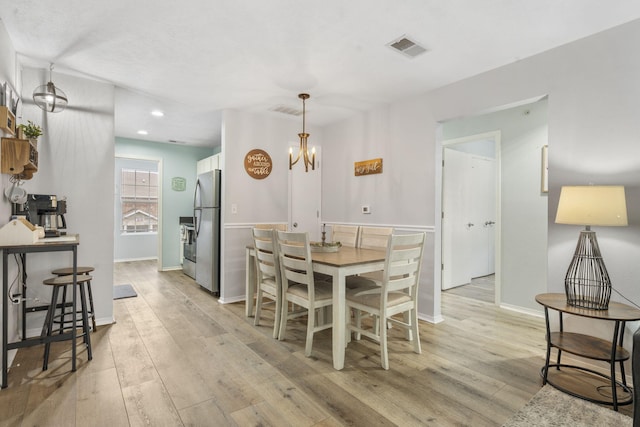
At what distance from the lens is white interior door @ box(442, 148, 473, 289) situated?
14.8 ft

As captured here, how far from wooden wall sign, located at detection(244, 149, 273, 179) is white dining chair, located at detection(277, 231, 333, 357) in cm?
182

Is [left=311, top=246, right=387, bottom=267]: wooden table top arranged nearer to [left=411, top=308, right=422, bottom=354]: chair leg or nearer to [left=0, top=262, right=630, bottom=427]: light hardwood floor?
[left=411, top=308, right=422, bottom=354]: chair leg

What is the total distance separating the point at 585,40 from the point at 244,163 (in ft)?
11.5

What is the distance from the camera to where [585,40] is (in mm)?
2365

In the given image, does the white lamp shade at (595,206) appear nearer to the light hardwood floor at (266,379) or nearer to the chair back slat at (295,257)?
the light hardwood floor at (266,379)

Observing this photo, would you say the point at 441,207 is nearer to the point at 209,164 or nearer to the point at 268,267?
the point at 268,267

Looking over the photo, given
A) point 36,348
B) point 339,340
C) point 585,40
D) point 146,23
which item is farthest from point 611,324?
point 36,348

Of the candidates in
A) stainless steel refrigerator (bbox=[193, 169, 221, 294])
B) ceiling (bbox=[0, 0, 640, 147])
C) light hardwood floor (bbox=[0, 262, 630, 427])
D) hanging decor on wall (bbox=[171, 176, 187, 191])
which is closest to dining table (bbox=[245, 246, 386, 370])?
light hardwood floor (bbox=[0, 262, 630, 427])

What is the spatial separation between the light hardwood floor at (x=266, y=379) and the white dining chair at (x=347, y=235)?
989 mm

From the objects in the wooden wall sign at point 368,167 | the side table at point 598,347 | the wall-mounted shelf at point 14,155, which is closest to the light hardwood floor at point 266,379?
the side table at point 598,347

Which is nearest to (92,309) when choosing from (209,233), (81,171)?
(81,171)

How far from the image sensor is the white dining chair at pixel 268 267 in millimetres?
2830

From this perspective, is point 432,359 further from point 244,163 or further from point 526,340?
point 244,163

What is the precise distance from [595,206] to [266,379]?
2.33 meters
